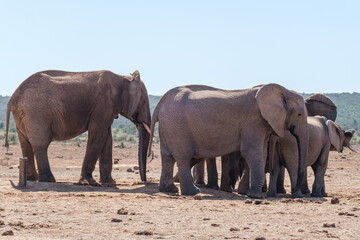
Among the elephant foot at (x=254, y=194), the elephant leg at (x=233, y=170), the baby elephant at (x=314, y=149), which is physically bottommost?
the elephant foot at (x=254, y=194)

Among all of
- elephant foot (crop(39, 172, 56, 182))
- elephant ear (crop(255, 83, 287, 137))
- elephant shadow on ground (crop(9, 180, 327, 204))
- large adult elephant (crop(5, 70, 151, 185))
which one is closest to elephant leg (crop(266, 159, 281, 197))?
elephant shadow on ground (crop(9, 180, 327, 204))

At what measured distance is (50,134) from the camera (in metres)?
16.7

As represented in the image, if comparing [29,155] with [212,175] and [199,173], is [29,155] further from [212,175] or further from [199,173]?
[212,175]

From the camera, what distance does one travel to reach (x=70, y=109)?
55.2 feet

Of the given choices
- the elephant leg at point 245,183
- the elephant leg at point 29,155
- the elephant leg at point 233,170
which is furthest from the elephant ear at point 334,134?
the elephant leg at point 29,155

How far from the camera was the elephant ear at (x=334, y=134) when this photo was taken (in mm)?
16562

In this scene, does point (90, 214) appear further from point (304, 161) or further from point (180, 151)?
point (304, 161)

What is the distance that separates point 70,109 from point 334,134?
6363 millimetres

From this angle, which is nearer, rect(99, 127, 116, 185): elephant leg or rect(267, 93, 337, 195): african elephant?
rect(99, 127, 116, 185): elephant leg

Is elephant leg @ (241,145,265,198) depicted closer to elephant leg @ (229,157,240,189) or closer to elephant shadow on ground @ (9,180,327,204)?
elephant shadow on ground @ (9,180,327,204)

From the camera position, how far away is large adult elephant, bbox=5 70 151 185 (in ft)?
53.9

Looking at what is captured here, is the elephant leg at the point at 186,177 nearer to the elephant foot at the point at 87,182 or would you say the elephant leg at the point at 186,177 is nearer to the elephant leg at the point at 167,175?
the elephant leg at the point at 167,175

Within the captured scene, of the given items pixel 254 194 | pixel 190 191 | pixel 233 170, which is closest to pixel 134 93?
pixel 233 170

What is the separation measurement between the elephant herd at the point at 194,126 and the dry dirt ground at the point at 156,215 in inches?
36.9
